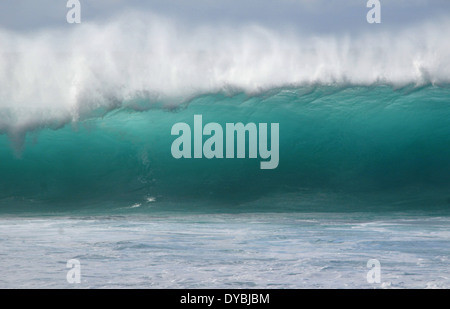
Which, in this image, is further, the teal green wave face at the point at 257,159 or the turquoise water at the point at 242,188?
the teal green wave face at the point at 257,159

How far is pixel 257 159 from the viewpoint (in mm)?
11617

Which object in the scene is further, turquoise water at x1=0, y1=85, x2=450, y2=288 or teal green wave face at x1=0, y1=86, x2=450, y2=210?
teal green wave face at x1=0, y1=86, x2=450, y2=210

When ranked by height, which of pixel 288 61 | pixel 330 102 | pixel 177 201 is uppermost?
pixel 288 61

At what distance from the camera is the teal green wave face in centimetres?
1084

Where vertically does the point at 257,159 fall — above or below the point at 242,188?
above

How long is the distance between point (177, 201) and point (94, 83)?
324cm

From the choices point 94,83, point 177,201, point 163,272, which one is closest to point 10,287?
point 163,272

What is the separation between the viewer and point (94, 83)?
12016 mm

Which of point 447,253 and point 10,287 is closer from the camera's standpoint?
point 10,287

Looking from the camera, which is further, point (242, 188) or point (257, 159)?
point (257, 159)

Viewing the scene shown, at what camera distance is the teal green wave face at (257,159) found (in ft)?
35.6
